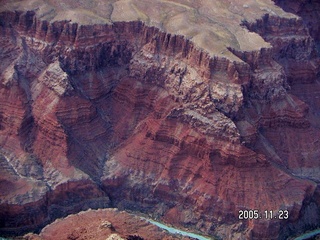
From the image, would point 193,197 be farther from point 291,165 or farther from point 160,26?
point 160,26

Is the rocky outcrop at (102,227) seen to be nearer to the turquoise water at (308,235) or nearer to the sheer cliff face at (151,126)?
the sheer cliff face at (151,126)

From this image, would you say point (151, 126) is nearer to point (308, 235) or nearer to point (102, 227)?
point (102, 227)

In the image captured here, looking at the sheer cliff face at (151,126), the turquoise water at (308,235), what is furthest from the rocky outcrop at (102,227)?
the turquoise water at (308,235)

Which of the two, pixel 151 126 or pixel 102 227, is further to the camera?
pixel 151 126

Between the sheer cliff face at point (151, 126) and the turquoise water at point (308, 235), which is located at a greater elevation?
the sheer cliff face at point (151, 126)

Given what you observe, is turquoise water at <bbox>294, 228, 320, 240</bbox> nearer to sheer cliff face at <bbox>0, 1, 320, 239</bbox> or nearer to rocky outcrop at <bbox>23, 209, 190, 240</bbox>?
sheer cliff face at <bbox>0, 1, 320, 239</bbox>

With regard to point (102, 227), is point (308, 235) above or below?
below

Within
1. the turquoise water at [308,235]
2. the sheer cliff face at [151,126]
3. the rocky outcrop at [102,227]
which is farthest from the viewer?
the turquoise water at [308,235]

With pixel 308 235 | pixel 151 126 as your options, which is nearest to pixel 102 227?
pixel 151 126

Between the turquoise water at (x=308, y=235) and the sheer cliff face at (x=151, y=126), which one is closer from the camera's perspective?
the sheer cliff face at (x=151, y=126)

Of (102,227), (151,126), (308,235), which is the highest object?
(151,126)
